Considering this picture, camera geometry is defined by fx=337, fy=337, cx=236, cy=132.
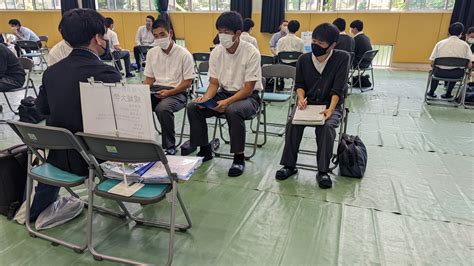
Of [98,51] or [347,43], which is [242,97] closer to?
[98,51]

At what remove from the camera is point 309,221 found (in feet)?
7.00

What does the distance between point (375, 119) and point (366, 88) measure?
1.93 m

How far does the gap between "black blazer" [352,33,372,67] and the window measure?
10.6 m

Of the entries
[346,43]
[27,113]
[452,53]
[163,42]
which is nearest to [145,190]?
[163,42]

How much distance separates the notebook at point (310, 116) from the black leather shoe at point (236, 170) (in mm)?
592

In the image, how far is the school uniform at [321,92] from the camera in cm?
259

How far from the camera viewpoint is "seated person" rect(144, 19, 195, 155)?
119 inches

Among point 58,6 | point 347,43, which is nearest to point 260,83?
point 347,43

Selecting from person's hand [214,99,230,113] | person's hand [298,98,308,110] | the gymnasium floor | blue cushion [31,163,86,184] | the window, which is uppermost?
the window

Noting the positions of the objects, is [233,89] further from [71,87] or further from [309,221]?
[71,87]

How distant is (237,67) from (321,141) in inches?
38.1

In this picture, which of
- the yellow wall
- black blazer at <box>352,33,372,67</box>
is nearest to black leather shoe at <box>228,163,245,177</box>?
black blazer at <box>352,33,372,67</box>

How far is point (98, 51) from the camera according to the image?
6.21ft

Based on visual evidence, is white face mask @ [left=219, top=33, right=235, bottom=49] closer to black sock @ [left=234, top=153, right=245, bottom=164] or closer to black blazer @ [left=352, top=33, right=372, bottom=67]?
black sock @ [left=234, top=153, right=245, bottom=164]
